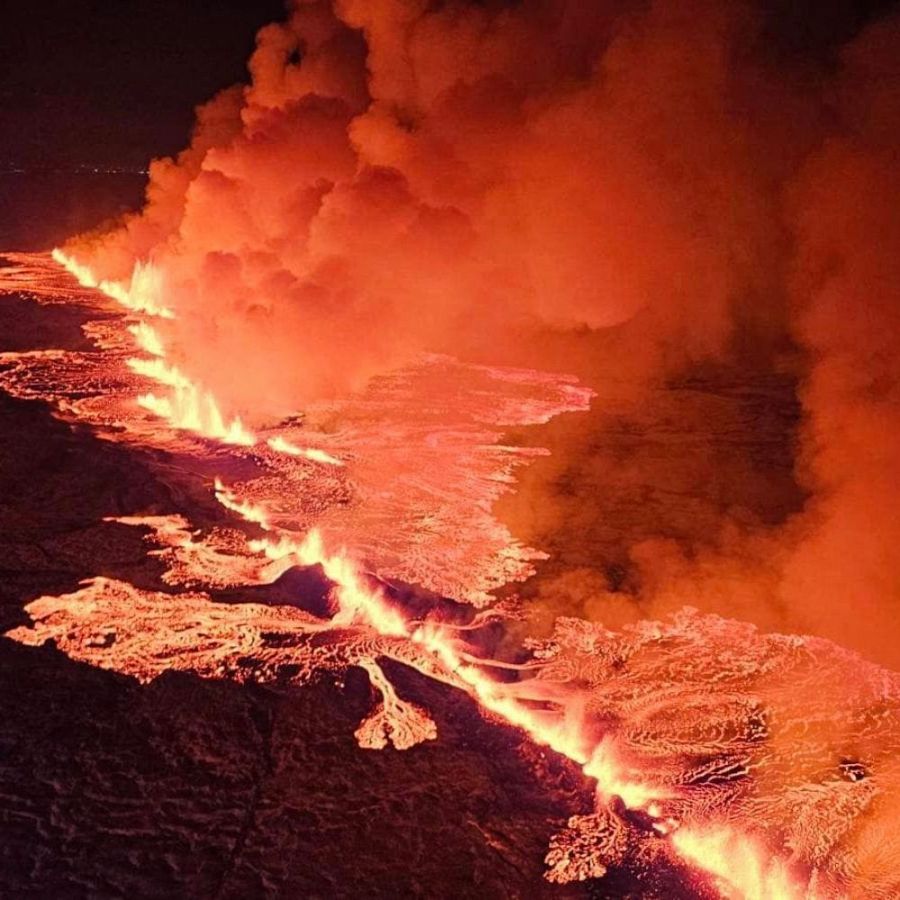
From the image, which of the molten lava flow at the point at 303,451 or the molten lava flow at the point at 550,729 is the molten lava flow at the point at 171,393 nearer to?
the molten lava flow at the point at 303,451

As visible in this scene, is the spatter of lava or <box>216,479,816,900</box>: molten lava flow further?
the spatter of lava

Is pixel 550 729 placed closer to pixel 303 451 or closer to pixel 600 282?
pixel 303 451

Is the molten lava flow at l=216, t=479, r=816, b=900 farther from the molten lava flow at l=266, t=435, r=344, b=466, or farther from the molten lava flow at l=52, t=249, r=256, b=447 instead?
the molten lava flow at l=52, t=249, r=256, b=447

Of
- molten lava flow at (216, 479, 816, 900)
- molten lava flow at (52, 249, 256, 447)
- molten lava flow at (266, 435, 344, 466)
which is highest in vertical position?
molten lava flow at (52, 249, 256, 447)

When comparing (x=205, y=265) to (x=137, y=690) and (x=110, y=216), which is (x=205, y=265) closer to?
(x=137, y=690)

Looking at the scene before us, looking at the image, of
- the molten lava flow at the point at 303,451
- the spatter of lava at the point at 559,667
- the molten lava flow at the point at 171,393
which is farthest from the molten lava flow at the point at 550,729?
the molten lava flow at the point at 171,393

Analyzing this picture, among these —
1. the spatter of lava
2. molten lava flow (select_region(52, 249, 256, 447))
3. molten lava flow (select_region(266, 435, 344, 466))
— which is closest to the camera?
the spatter of lava

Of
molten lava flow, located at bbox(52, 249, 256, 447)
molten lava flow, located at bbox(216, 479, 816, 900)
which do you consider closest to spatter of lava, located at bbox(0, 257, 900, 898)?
molten lava flow, located at bbox(216, 479, 816, 900)
